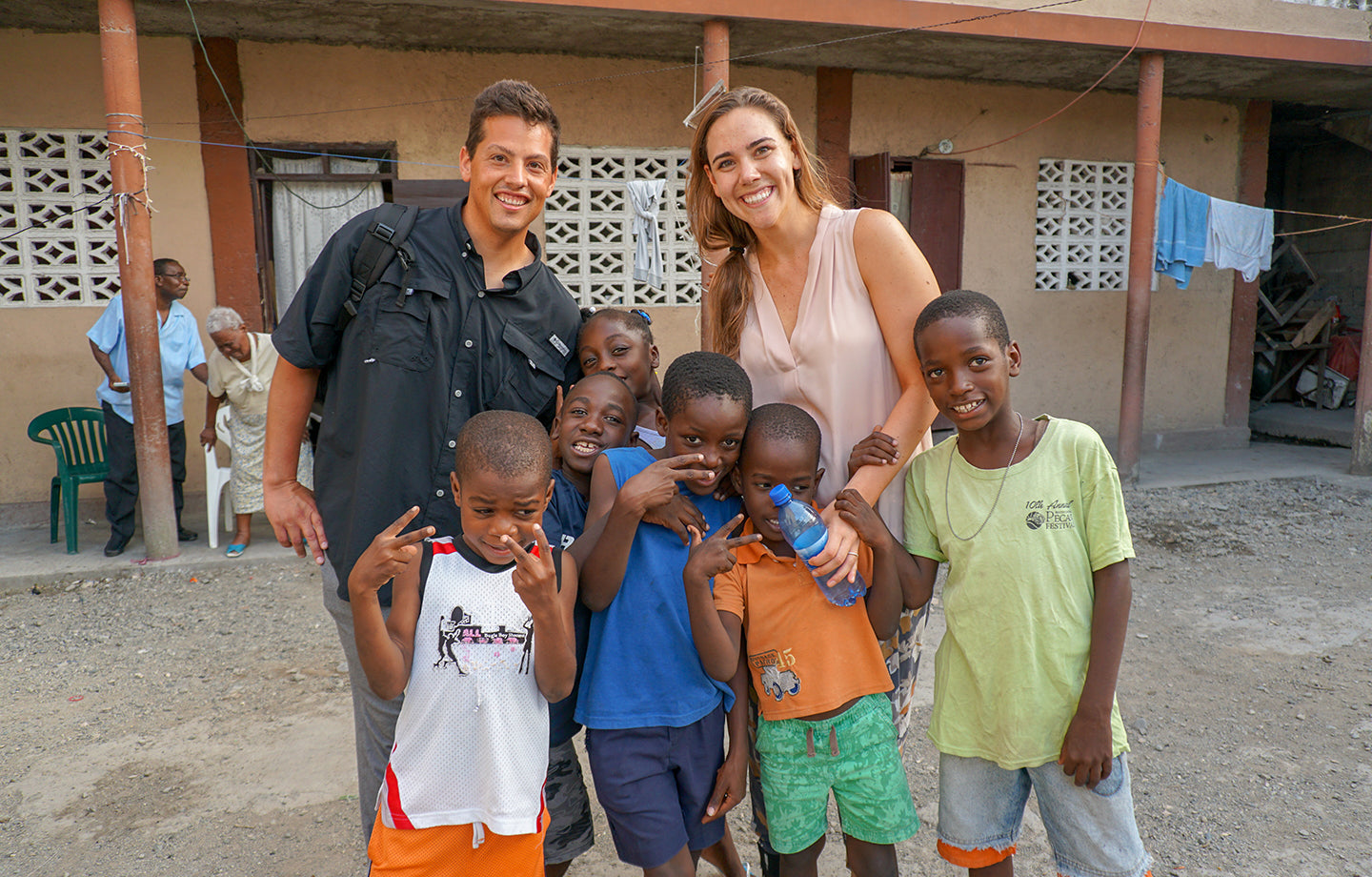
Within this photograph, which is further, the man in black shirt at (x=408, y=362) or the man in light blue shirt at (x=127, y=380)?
the man in light blue shirt at (x=127, y=380)

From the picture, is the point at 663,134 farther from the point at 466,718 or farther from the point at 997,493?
the point at 466,718

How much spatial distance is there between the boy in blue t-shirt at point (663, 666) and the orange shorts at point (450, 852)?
0.19m

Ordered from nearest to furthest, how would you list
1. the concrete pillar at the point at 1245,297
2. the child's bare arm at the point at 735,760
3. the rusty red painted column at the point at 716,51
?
the child's bare arm at the point at 735,760 < the rusty red painted column at the point at 716,51 < the concrete pillar at the point at 1245,297

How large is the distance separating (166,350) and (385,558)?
5.25m

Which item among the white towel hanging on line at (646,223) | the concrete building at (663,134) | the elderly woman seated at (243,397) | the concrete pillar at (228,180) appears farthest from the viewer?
the white towel hanging on line at (646,223)

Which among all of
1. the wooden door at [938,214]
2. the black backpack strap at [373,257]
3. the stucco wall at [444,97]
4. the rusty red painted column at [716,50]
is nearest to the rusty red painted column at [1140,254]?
the wooden door at [938,214]

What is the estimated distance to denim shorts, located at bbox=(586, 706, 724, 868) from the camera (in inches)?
72.9

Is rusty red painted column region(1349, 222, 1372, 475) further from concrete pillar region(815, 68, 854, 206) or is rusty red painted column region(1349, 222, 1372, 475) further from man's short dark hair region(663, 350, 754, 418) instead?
man's short dark hair region(663, 350, 754, 418)

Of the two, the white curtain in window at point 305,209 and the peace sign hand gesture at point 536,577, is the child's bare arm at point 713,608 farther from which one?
the white curtain in window at point 305,209

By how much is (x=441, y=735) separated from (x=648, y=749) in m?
0.43

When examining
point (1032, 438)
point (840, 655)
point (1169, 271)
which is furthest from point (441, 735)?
point (1169, 271)

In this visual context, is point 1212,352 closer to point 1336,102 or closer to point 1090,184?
point 1090,184

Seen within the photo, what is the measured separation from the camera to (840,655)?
1.94 metres

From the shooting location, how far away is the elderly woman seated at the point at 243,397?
557cm
